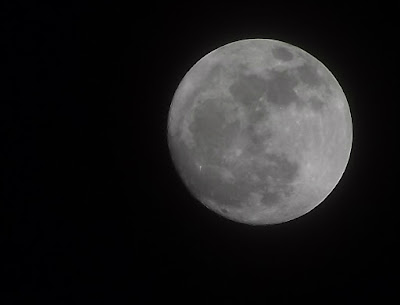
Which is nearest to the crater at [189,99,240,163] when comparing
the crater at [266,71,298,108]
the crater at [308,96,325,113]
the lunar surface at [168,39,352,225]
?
the lunar surface at [168,39,352,225]

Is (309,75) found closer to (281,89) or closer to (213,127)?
(281,89)

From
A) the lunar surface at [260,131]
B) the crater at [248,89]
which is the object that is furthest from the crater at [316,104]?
the crater at [248,89]

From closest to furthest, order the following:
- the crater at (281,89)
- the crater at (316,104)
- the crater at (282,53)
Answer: the crater at (281,89) < the crater at (316,104) < the crater at (282,53)

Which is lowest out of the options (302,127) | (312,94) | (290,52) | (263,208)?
(263,208)

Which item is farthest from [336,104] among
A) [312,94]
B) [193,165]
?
[193,165]

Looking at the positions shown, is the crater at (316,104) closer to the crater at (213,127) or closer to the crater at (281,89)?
the crater at (281,89)

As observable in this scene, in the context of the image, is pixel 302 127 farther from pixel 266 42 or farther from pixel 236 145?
pixel 266 42

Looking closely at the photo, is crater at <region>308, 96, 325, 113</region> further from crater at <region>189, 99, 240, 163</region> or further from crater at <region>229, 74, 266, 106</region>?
crater at <region>189, 99, 240, 163</region>

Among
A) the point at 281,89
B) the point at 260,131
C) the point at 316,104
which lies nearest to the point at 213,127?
the point at 260,131
